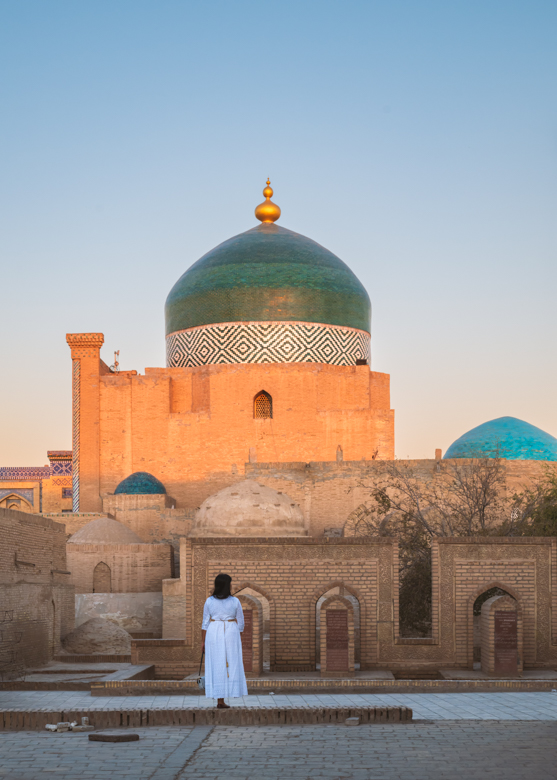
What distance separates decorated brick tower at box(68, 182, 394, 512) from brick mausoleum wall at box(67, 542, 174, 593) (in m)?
3.37

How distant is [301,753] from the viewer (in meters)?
4.80

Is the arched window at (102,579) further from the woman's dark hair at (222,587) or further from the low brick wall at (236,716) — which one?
the low brick wall at (236,716)

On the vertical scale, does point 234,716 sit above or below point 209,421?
below

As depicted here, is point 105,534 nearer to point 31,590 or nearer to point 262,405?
point 262,405

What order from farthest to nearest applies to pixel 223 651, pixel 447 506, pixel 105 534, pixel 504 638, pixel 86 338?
pixel 86 338
pixel 105 534
pixel 447 506
pixel 504 638
pixel 223 651

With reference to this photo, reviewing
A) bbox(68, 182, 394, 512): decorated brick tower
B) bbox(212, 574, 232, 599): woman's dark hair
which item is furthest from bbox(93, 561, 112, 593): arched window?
bbox(212, 574, 232, 599): woman's dark hair

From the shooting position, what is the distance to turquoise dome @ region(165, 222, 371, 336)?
74.9 ft

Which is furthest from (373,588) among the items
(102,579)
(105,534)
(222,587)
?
(105,534)

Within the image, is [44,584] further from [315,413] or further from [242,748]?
[315,413]

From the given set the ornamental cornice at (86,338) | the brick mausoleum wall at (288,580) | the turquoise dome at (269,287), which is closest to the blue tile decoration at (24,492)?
the turquoise dome at (269,287)

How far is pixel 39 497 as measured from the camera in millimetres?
36094

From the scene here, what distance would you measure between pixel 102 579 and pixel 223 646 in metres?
12.6

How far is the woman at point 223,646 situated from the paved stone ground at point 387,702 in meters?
0.27

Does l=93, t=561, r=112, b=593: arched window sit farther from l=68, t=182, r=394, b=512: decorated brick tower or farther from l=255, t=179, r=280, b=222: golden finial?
l=255, t=179, r=280, b=222: golden finial
